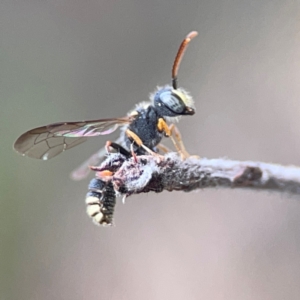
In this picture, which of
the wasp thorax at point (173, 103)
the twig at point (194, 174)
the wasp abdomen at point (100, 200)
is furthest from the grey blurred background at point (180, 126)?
the twig at point (194, 174)

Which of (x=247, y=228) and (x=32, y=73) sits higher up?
(x=32, y=73)

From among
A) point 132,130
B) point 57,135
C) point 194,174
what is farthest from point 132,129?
point 194,174

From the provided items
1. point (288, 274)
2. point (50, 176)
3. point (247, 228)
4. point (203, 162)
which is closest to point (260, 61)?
point (247, 228)

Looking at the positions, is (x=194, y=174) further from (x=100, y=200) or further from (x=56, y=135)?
(x=56, y=135)

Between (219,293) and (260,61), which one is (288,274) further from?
(260,61)

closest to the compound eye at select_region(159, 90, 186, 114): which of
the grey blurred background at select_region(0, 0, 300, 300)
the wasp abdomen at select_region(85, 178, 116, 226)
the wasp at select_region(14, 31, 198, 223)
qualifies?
the wasp at select_region(14, 31, 198, 223)

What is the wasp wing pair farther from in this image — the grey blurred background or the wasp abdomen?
the grey blurred background

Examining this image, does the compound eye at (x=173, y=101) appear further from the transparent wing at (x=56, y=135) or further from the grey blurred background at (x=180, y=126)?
the grey blurred background at (x=180, y=126)
